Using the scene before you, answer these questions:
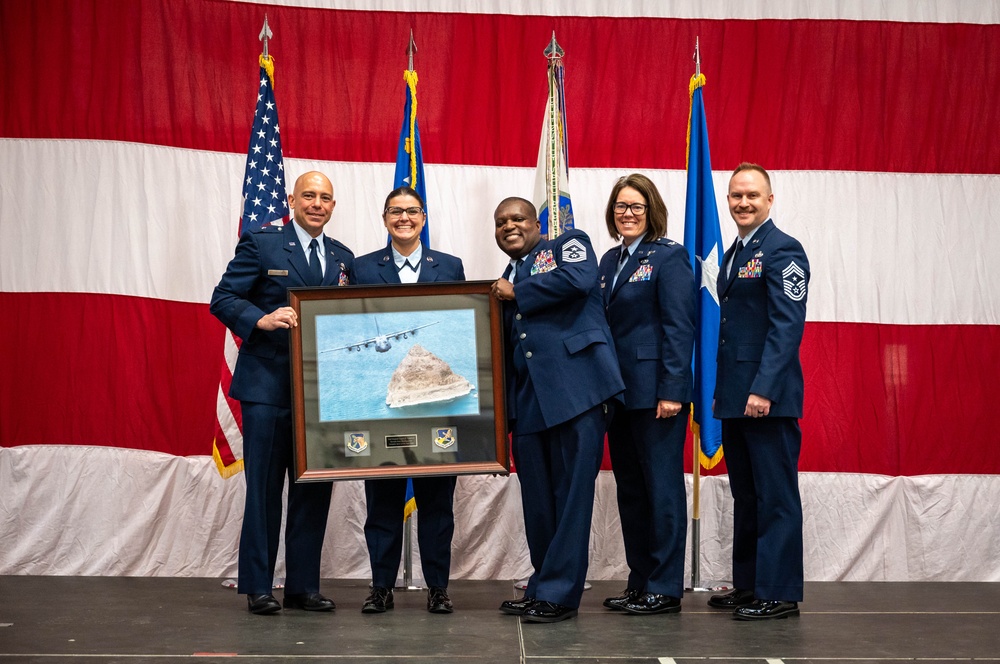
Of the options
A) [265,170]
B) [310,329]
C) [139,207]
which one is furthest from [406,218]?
[139,207]

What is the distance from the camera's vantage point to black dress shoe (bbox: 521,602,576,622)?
3301 millimetres

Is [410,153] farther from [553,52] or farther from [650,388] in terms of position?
[650,388]

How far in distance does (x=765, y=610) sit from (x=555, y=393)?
108 centimetres

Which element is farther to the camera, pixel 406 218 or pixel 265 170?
pixel 265 170

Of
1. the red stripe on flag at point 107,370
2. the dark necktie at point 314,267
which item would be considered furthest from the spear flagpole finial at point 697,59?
the red stripe on flag at point 107,370

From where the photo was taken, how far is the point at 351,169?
4.68 m

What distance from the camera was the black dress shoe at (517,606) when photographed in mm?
3426

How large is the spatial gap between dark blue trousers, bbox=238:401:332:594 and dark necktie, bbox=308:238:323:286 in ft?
1.63

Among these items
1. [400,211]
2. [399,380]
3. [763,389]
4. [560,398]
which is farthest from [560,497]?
[400,211]

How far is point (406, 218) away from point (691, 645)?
1.81 m

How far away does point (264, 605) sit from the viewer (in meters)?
3.46

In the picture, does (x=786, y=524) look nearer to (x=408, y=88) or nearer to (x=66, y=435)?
(x=408, y=88)

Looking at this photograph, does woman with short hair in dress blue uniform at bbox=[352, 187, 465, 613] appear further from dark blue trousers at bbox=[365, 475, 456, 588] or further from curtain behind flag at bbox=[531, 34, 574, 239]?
curtain behind flag at bbox=[531, 34, 574, 239]

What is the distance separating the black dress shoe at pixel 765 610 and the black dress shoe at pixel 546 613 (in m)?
0.63
